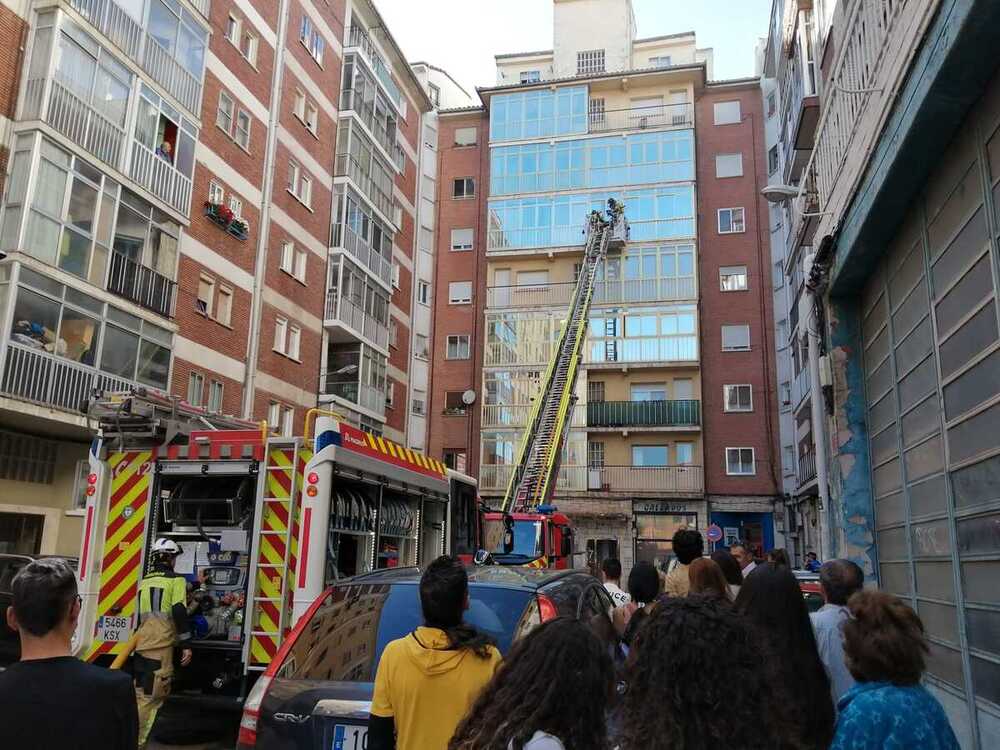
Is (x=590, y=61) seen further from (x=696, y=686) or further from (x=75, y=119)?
(x=696, y=686)

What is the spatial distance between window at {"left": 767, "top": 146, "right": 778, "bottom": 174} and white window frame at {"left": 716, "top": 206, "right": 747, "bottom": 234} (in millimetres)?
2014

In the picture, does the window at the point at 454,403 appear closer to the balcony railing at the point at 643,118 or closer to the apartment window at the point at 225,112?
the balcony railing at the point at 643,118

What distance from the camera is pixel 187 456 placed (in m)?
8.40

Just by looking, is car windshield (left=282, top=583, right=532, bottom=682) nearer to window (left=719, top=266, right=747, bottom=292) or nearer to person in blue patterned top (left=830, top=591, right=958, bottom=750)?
person in blue patterned top (left=830, top=591, right=958, bottom=750)

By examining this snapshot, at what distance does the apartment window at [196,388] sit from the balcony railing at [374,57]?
15.4 meters

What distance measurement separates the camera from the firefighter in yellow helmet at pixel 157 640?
6.31m

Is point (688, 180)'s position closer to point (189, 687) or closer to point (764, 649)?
point (189, 687)

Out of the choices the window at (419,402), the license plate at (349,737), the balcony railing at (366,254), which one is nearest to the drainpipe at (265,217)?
the balcony railing at (366,254)

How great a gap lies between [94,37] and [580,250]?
2170 cm

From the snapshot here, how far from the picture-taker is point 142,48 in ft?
62.6

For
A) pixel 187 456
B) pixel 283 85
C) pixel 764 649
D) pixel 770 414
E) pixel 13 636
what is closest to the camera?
pixel 764 649

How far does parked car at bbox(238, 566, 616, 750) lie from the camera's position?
3.90m

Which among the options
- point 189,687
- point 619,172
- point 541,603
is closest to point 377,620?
point 541,603

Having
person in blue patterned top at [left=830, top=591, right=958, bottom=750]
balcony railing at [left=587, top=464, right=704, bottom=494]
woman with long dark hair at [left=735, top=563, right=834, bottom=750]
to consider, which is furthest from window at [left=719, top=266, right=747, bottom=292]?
person in blue patterned top at [left=830, top=591, right=958, bottom=750]
